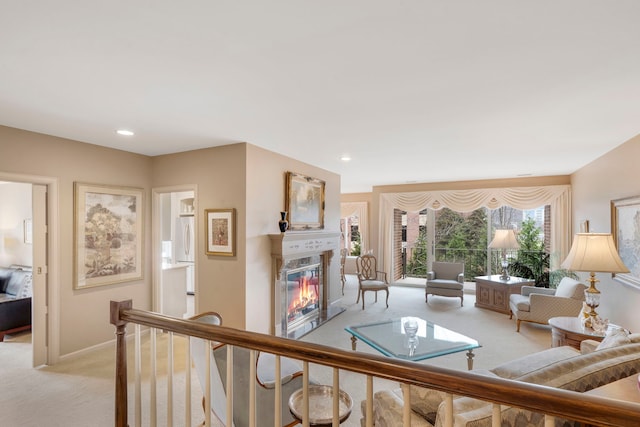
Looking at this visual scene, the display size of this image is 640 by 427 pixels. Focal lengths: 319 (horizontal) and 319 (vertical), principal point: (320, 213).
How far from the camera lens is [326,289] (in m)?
5.55

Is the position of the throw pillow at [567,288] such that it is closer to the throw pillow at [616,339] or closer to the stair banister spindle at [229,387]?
the throw pillow at [616,339]

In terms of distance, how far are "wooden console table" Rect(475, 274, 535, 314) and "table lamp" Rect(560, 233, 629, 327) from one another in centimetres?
268

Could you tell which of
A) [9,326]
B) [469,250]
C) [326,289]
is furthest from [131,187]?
[469,250]

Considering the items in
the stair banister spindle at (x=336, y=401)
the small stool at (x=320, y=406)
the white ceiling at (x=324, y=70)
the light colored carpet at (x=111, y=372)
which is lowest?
the light colored carpet at (x=111, y=372)

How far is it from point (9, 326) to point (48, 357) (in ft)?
4.42

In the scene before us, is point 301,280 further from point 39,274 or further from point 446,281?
point 39,274

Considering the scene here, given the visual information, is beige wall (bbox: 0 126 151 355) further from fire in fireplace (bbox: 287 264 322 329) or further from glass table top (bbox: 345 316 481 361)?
glass table top (bbox: 345 316 481 361)

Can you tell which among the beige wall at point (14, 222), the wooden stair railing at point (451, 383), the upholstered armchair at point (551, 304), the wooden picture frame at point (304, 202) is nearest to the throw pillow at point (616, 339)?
the wooden stair railing at point (451, 383)

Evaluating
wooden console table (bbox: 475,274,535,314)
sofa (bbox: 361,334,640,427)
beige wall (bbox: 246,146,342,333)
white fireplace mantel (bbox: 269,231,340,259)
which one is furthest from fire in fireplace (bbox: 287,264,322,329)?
wooden console table (bbox: 475,274,535,314)

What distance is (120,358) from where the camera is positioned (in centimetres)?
178

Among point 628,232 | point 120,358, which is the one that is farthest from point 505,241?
point 120,358

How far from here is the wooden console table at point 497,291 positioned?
5.48 metres

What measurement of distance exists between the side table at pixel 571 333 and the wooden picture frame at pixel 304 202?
3255 mm

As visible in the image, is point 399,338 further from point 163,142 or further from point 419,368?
point 163,142
